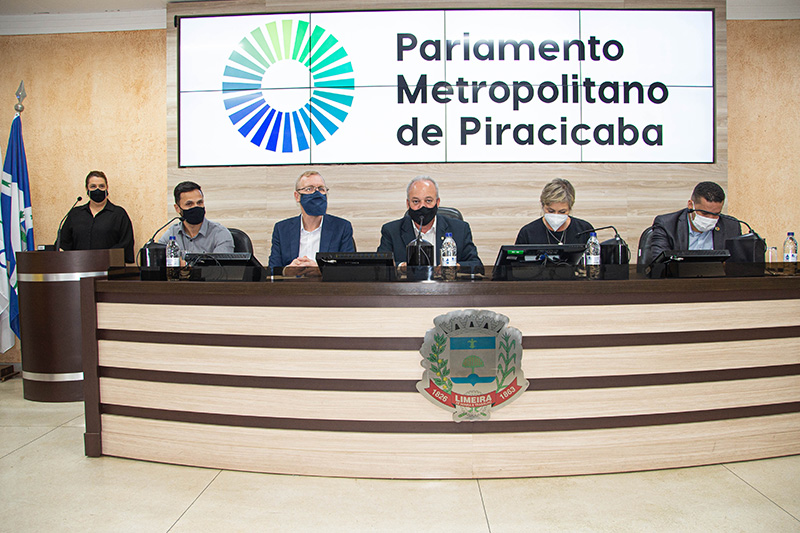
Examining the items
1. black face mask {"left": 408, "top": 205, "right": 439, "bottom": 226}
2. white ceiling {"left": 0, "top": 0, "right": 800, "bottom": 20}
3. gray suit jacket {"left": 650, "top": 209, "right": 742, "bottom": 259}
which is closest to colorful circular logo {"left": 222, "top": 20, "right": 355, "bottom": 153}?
white ceiling {"left": 0, "top": 0, "right": 800, "bottom": 20}

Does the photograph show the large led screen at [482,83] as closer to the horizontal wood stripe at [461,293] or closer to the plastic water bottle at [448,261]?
the plastic water bottle at [448,261]

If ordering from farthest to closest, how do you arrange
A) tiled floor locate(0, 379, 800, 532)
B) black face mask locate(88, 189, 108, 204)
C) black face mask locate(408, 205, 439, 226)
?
black face mask locate(88, 189, 108, 204)
black face mask locate(408, 205, 439, 226)
tiled floor locate(0, 379, 800, 532)

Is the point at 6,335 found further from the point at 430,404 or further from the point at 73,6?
the point at 430,404

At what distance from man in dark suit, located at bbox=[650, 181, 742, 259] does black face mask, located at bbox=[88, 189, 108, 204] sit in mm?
4317

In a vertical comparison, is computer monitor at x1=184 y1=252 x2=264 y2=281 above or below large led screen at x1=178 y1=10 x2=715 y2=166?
below

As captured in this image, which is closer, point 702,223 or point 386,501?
point 386,501

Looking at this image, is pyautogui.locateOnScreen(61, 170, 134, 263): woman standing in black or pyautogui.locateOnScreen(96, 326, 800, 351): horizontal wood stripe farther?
pyautogui.locateOnScreen(61, 170, 134, 263): woman standing in black

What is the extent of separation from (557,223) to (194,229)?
2.48m

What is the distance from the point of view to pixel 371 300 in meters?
2.11

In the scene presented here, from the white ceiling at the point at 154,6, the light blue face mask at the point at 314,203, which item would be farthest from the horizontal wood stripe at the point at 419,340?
the white ceiling at the point at 154,6

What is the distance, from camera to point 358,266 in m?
2.17

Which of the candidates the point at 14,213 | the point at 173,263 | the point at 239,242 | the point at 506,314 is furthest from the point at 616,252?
the point at 14,213

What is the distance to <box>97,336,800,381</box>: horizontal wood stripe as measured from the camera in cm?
211

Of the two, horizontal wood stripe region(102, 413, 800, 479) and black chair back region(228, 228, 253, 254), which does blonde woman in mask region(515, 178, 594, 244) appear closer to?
horizontal wood stripe region(102, 413, 800, 479)
